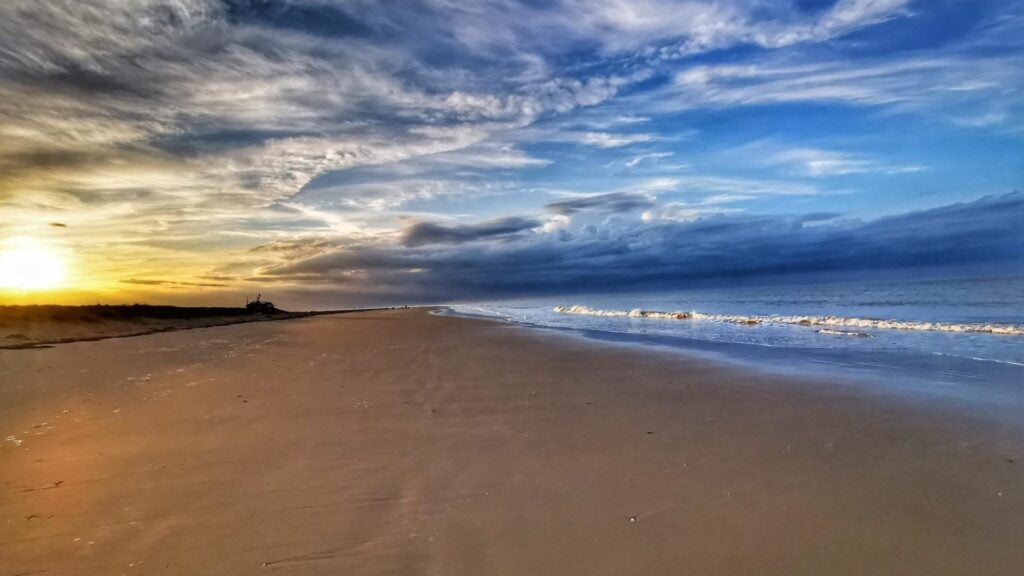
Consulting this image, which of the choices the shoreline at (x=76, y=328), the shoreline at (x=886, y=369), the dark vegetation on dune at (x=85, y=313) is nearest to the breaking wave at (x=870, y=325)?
the shoreline at (x=886, y=369)

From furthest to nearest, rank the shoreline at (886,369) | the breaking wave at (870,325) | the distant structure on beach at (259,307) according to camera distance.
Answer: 1. the distant structure on beach at (259,307)
2. the breaking wave at (870,325)
3. the shoreline at (886,369)

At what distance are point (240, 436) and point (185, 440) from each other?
1.99 feet

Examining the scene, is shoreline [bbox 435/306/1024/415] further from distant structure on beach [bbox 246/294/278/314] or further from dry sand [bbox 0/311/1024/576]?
distant structure on beach [bbox 246/294/278/314]

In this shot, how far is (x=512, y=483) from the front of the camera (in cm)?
468

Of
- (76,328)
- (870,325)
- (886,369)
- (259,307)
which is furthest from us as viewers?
(259,307)

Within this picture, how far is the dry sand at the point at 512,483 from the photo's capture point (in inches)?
136

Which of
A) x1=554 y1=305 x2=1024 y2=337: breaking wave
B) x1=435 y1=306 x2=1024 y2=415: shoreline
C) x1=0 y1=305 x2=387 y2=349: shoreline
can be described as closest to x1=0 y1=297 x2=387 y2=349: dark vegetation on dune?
x1=0 y1=305 x2=387 y2=349: shoreline

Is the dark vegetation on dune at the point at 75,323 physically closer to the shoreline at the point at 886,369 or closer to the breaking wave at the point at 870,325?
the shoreline at the point at 886,369

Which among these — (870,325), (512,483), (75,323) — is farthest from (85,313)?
(870,325)

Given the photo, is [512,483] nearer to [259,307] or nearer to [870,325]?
[870,325]

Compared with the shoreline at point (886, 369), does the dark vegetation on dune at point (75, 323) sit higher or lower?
higher

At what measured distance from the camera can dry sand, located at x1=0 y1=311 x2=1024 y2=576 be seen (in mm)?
3451

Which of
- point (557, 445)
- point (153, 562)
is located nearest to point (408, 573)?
point (153, 562)

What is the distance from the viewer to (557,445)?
5.80 meters
